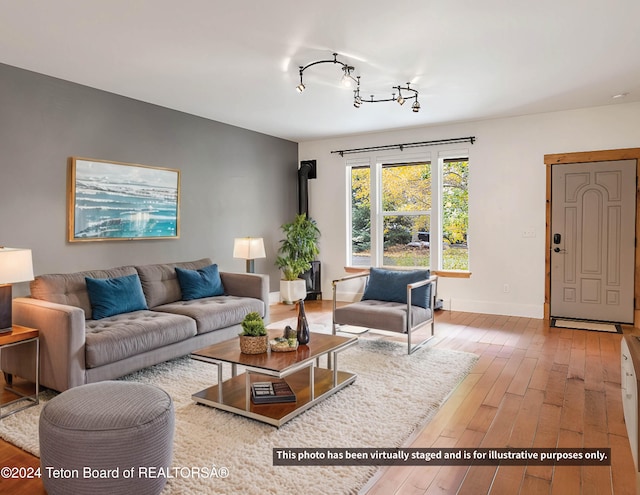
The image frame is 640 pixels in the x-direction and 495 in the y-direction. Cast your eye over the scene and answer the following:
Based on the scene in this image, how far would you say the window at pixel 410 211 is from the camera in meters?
6.26

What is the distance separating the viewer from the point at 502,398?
309 centimetres

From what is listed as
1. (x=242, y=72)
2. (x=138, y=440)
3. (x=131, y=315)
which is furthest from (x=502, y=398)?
(x=242, y=72)

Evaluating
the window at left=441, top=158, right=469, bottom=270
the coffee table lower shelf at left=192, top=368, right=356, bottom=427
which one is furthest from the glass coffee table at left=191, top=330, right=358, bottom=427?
the window at left=441, top=158, right=469, bottom=270

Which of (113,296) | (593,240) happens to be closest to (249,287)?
(113,296)

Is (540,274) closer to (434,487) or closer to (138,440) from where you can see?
(434,487)

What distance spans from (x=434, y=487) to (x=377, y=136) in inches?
215

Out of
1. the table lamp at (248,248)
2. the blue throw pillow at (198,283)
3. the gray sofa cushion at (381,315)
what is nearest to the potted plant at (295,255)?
the table lamp at (248,248)

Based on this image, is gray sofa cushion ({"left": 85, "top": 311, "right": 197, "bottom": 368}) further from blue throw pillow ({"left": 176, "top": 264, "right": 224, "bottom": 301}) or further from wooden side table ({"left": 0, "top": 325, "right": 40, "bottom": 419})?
blue throw pillow ({"left": 176, "top": 264, "right": 224, "bottom": 301})

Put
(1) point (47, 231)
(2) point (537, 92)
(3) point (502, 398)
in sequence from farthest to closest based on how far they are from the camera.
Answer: (2) point (537, 92) < (1) point (47, 231) < (3) point (502, 398)

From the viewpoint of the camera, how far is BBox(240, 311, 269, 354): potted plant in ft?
9.39

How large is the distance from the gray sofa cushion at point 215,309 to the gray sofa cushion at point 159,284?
9cm

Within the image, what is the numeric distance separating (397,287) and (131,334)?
8.43 feet

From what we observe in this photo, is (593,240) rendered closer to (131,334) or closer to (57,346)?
(131,334)

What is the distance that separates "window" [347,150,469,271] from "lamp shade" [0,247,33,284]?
4.77 metres
